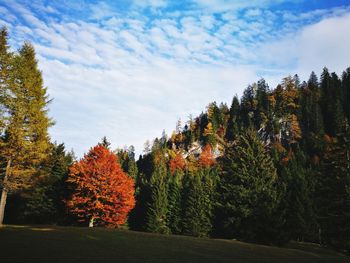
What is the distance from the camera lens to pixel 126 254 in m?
17.9

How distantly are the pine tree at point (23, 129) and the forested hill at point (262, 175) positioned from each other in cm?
1861

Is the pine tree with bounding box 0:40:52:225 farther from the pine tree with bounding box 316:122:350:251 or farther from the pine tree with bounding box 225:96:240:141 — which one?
the pine tree with bounding box 225:96:240:141

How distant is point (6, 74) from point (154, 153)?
138m

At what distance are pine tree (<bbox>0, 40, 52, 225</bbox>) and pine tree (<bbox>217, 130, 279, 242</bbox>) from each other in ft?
60.9

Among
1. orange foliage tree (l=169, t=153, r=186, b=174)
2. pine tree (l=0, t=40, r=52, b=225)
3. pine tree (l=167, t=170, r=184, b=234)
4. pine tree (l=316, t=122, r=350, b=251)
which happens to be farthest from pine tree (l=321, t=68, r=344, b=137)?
pine tree (l=0, t=40, r=52, b=225)

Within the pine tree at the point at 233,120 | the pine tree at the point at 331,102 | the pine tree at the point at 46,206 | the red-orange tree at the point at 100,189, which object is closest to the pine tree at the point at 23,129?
the red-orange tree at the point at 100,189

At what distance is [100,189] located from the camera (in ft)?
151

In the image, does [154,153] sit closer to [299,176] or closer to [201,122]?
[201,122]

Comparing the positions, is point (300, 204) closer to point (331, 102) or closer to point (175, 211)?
point (175, 211)

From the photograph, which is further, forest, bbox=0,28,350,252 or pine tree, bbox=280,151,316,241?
pine tree, bbox=280,151,316,241

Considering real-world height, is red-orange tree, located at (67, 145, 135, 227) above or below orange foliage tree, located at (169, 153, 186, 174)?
below

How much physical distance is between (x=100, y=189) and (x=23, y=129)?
60.1ft

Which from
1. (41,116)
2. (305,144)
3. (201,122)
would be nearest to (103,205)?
(41,116)

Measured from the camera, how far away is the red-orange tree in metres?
45.7
